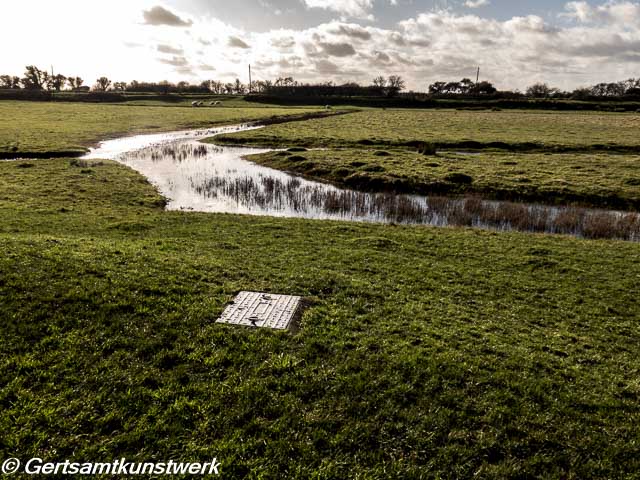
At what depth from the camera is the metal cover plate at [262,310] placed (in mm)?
11539

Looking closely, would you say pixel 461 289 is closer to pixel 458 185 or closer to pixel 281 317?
pixel 281 317

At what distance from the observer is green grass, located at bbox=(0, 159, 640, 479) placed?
747 centimetres

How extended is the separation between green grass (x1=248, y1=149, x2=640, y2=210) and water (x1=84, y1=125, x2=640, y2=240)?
7.38ft

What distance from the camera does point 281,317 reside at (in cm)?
1195

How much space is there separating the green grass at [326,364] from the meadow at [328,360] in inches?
1.7

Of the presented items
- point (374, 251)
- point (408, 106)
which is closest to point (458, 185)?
point (374, 251)

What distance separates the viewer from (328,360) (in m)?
9.99

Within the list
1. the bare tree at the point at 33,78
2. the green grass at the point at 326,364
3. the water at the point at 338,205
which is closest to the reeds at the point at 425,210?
the water at the point at 338,205

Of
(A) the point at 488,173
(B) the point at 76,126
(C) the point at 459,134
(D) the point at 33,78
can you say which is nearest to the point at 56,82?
(D) the point at 33,78

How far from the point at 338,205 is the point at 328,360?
2113 centimetres

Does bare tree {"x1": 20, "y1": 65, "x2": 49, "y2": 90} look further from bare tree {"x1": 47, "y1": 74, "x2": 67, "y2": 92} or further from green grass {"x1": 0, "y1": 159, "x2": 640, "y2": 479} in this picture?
green grass {"x1": 0, "y1": 159, "x2": 640, "y2": 479}

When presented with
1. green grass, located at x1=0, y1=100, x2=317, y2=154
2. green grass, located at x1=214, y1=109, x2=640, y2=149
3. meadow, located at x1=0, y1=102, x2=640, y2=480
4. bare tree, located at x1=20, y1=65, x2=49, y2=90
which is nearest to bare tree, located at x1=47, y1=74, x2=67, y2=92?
bare tree, located at x1=20, y1=65, x2=49, y2=90

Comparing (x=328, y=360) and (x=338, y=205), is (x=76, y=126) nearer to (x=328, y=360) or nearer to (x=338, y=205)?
Answer: (x=338, y=205)

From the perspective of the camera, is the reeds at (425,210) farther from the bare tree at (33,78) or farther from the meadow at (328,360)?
the bare tree at (33,78)
